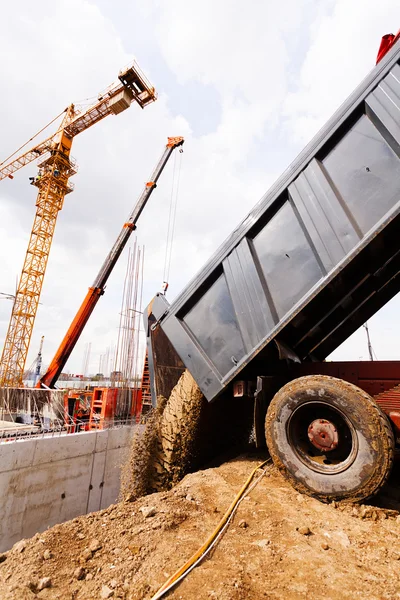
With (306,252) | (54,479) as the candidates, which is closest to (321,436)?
(306,252)

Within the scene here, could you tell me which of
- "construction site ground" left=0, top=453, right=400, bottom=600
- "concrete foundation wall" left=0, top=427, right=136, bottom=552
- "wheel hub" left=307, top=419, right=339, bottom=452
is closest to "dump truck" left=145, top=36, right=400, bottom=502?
"wheel hub" left=307, top=419, right=339, bottom=452

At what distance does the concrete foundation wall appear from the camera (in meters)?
6.83

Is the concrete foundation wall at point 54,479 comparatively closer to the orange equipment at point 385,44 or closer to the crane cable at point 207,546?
the crane cable at point 207,546

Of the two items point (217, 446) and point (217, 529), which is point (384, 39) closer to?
point (217, 529)

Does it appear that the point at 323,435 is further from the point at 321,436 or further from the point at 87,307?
the point at 87,307

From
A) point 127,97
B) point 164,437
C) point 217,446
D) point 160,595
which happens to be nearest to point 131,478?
point 164,437

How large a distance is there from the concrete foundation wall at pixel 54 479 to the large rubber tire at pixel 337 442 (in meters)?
6.85

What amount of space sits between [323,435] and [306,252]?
174 centimetres

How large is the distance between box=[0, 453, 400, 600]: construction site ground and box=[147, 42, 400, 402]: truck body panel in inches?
49.7

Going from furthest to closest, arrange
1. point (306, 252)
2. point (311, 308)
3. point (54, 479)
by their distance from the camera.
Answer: point (54, 479) → point (311, 308) → point (306, 252)

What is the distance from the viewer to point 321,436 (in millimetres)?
2750

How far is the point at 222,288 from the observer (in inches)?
140

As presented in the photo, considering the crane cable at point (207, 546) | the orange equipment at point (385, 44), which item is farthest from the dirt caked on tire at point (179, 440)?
the orange equipment at point (385, 44)

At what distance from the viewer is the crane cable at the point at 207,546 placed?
161 cm
